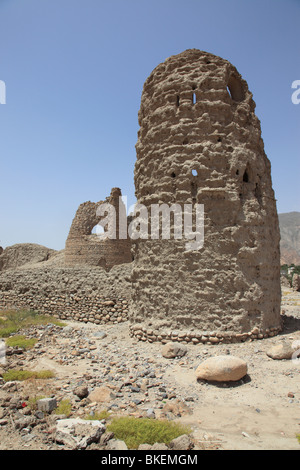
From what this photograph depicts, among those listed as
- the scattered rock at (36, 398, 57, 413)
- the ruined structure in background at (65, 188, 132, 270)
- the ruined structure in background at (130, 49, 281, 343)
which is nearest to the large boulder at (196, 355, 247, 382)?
the ruined structure in background at (130, 49, 281, 343)

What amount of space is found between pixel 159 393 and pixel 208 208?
412 cm

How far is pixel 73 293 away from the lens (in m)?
11.0

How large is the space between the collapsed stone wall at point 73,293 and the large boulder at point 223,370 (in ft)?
16.2

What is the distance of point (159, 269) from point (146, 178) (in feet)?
8.05

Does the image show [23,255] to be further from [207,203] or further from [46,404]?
[46,404]

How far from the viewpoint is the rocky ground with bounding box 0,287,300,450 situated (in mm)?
3768

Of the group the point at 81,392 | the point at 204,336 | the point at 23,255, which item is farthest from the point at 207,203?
the point at 23,255

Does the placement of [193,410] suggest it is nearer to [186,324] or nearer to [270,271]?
[186,324]

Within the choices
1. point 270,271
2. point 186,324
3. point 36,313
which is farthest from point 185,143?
point 36,313

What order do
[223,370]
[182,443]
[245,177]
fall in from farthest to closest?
[245,177] → [223,370] → [182,443]

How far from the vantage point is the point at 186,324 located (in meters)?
7.16

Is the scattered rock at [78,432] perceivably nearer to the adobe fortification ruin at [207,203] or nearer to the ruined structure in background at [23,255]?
the adobe fortification ruin at [207,203]

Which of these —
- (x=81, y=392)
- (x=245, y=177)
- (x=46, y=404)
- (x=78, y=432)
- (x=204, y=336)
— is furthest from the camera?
(x=245, y=177)

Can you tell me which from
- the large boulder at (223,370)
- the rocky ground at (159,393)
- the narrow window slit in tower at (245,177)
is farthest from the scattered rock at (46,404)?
the narrow window slit in tower at (245,177)
